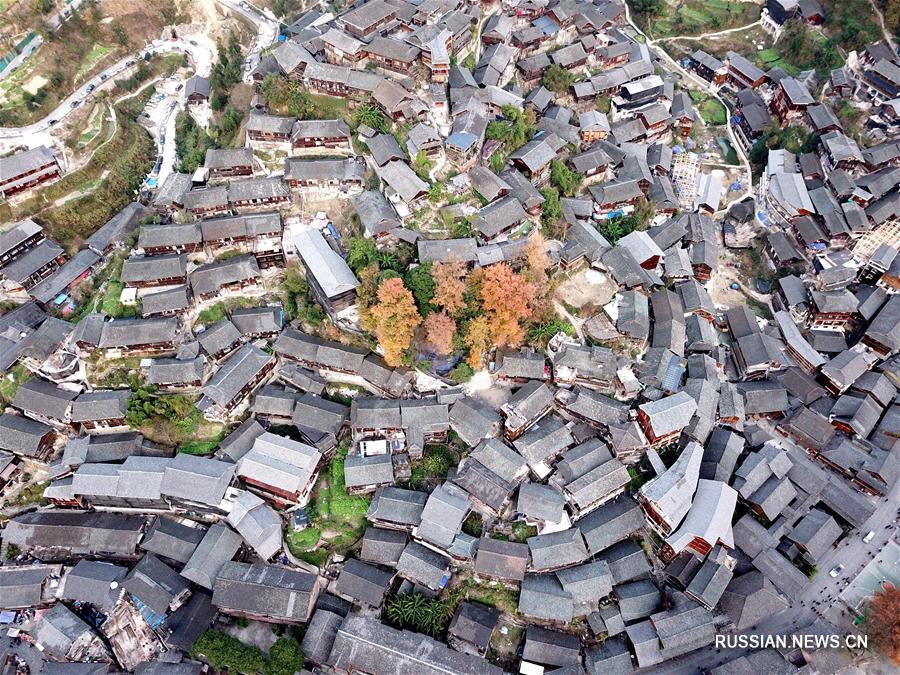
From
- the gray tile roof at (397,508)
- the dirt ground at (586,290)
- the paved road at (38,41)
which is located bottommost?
the gray tile roof at (397,508)

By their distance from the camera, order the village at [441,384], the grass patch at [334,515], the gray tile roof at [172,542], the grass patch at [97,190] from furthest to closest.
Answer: the grass patch at [97,190], the grass patch at [334,515], the gray tile roof at [172,542], the village at [441,384]

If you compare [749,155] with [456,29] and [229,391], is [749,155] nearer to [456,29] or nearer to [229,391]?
[456,29]

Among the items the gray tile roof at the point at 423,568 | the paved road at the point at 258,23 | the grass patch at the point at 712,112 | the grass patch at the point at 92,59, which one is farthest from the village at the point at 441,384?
the grass patch at the point at 712,112

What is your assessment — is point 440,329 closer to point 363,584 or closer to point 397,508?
point 397,508

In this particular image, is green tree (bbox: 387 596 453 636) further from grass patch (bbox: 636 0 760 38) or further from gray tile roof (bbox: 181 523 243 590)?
grass patch (bbox: 636 0 760 38)

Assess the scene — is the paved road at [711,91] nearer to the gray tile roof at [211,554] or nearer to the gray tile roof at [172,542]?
the gray tile roof at [211,554]

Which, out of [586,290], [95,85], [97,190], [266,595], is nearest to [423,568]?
[266,595]
